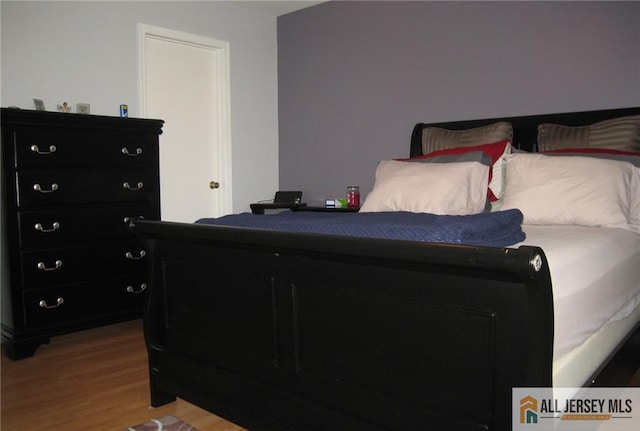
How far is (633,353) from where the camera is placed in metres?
2.08

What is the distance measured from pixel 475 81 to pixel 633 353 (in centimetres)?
199

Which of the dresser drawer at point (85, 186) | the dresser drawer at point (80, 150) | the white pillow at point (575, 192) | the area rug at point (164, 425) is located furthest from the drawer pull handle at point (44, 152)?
the white pillow at point (575, 192)

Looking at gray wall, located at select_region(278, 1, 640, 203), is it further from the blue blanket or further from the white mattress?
the blue blanket

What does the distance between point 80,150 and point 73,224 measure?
1.36ft

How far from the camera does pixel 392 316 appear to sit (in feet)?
4.57

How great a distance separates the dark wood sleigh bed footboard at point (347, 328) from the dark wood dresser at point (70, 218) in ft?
3.48

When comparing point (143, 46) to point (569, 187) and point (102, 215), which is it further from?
point (569, 187)

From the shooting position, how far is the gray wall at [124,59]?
321 centimetres

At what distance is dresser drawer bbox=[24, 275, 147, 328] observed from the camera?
2.79m

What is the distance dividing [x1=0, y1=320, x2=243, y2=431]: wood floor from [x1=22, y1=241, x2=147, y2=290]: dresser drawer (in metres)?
0.39

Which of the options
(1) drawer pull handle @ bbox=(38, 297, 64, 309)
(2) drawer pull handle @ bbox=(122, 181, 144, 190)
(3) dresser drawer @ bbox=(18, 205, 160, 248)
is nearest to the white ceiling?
(2) drawer pull handle @ bbox=(122, 181, 144, 190)

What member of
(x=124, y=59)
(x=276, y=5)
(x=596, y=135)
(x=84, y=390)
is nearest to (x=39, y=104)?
(x=124, y=59)

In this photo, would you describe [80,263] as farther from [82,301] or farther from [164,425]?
[164,425]

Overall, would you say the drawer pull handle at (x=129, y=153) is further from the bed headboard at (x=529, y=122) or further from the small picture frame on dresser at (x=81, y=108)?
the bed headboard at (x=529, y=122)
